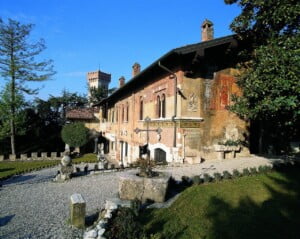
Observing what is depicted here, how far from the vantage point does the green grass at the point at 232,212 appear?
17.6 ft

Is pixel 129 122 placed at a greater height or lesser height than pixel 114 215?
greater

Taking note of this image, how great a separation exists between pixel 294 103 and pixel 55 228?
22.9ft

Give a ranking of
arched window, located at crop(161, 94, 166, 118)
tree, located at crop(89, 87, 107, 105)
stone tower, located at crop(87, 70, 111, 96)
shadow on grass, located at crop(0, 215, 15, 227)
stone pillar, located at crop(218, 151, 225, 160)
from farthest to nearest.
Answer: stone tower, located at crop(87, 70, 111, 96)
tree, located at crop(89, 87, 107, 105)
arched window, located at crop(161, 94, 166, 118)
stone pillar, located at crop(218, 151, 225, 160)
shadow on grass, located at crop(0, 215, 15, 227)

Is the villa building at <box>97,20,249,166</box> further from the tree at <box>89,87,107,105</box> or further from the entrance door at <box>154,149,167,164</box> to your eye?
the tree at <box>89,87,107,105</box>

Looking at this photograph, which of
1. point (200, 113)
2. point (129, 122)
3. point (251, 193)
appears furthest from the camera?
point (129, 122)

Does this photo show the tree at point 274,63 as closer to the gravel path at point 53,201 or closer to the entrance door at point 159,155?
the gravel path at point 53,201

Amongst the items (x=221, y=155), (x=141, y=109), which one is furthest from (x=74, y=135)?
(x=221, y=155)

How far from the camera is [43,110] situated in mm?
38375

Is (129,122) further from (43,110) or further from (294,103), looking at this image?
(43,110)

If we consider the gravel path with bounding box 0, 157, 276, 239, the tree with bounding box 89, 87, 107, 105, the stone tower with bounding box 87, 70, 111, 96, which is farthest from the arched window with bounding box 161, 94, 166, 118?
the stone tower with bounding box 87, 70, 111, 96

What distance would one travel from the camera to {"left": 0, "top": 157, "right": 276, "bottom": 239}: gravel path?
6090mm

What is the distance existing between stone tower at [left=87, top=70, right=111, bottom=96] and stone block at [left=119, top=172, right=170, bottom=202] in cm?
5033

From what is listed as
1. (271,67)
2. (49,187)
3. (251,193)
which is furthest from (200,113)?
(49,187)

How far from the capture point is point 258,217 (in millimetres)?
5965
